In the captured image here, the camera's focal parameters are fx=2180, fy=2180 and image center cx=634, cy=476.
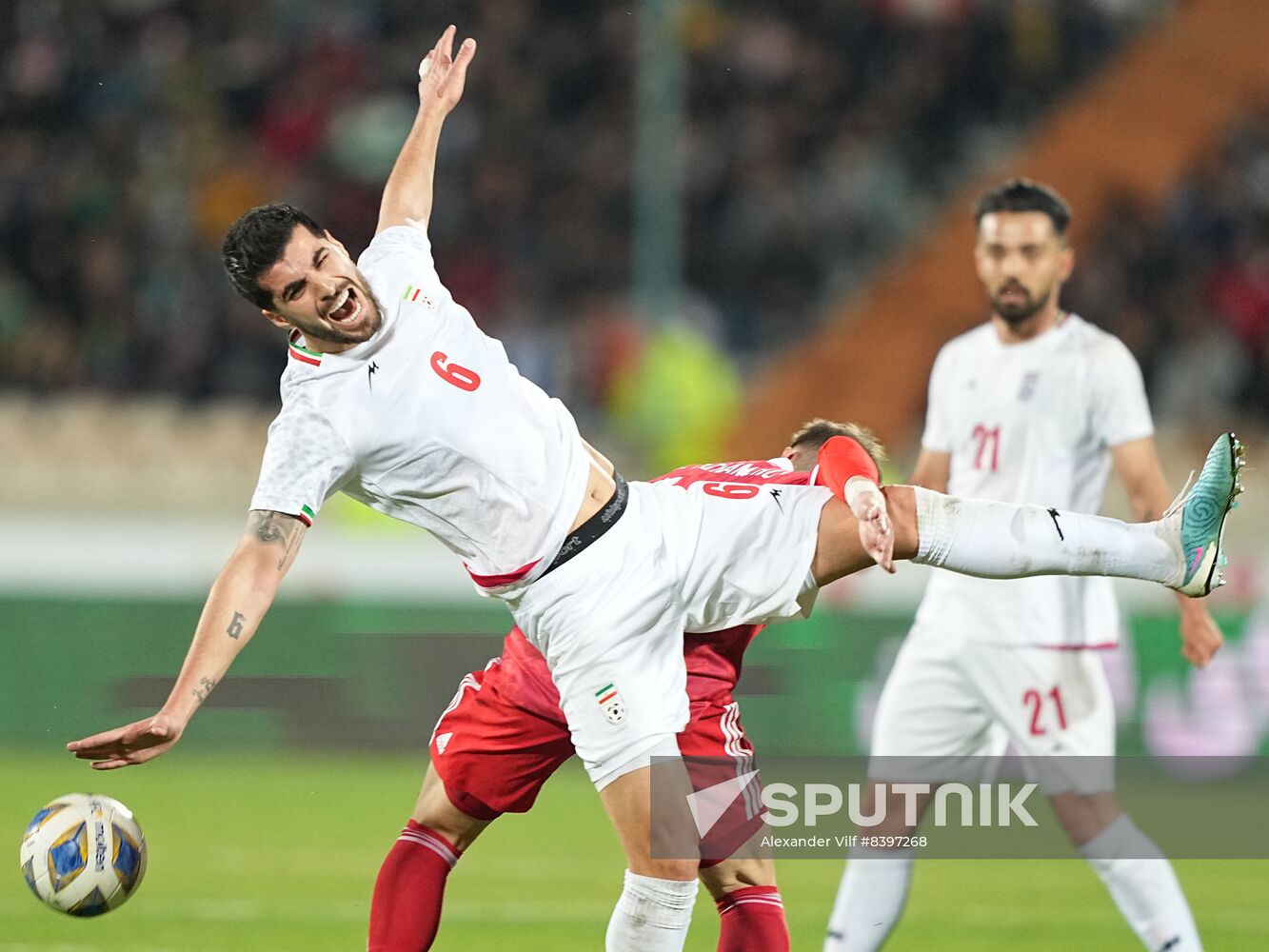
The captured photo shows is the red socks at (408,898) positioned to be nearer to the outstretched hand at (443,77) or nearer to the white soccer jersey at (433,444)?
the white soccer jersey at (433,444)

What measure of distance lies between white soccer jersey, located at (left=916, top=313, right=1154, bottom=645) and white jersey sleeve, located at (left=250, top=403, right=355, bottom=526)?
225 centimetres

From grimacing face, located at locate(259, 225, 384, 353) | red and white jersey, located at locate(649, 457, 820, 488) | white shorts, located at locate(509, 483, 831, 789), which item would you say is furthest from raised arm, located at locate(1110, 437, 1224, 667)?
grimacing face, located at locate(259, 225, 384, 353)

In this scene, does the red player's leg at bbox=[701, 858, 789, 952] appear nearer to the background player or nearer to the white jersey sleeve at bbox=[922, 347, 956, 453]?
the background player

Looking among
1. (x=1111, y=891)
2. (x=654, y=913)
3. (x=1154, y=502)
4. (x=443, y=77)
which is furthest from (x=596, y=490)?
(x=1111, y=891)

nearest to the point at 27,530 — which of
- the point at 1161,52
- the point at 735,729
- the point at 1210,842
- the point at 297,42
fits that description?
the point at 297,42

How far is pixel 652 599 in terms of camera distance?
5645 mm

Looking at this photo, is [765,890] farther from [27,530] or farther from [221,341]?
[221,341]

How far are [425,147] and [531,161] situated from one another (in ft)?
37.1

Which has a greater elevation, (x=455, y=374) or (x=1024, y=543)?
(x=455, y=374)

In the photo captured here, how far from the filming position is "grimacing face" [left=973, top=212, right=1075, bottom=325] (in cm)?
683

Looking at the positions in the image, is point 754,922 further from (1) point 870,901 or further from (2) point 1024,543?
(2) point 1024,543

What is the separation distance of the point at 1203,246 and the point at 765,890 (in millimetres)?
11079

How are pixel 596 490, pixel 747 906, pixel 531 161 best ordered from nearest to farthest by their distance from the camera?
pixel 596 490
pixel 747 906
pixel 531 161

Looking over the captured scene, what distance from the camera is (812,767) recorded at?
1110cm
